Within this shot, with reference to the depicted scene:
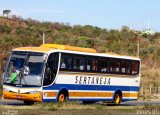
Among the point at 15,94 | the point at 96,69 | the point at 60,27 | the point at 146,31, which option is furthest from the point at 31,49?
the point at 146,31

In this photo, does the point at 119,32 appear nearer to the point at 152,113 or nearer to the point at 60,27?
the point at 60,27

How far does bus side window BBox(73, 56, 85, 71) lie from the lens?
29.0m

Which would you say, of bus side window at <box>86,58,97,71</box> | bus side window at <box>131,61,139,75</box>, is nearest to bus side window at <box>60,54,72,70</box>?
bus side window at <box>86,58,97,71</box>

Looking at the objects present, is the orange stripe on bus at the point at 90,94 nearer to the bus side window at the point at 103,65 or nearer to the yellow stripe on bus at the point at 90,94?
the yellow stripe on bus at the point at 90,94

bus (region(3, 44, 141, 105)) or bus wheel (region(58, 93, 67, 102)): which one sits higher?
bus (region(3, 44, 141, 105))

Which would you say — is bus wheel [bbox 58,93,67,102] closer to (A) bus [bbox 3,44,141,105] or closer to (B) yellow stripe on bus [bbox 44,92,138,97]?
(A) bus [bbox 3,44,141,105]

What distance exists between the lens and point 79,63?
1158 inches

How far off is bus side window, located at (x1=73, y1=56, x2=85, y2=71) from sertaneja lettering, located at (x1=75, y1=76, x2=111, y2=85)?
0.55 m

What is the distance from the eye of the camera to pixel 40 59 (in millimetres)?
26953

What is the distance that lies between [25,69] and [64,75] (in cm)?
252

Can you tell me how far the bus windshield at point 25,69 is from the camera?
26.4 meters

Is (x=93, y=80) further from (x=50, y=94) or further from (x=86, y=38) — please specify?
(x=86, y=38)

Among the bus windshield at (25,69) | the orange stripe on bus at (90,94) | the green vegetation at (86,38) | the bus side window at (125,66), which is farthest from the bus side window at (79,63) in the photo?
the green vegetation at (86,38)

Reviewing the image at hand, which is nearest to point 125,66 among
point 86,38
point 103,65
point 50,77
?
point 103,65
